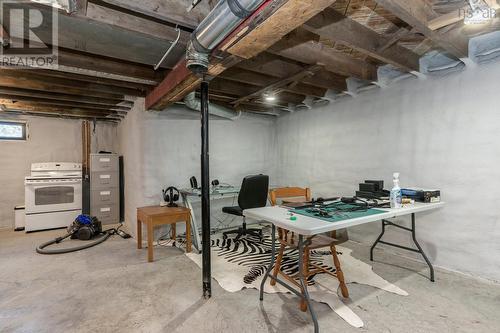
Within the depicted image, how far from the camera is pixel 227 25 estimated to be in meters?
1.52

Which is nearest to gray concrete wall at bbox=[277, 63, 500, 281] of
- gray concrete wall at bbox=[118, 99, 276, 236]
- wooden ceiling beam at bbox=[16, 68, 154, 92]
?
gray concrete wall at bbox=[118, 99, 276, 236]

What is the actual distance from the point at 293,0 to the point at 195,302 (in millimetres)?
2374

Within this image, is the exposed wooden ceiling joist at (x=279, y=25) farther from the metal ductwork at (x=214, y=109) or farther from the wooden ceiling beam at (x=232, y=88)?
the metal ductwork at (x=214, y=109)

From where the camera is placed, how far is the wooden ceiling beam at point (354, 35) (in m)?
1.95

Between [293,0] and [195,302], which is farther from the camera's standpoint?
[195,302]

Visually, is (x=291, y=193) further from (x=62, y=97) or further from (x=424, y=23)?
(x=62, y=97)

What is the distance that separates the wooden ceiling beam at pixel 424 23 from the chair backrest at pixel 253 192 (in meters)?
2.44

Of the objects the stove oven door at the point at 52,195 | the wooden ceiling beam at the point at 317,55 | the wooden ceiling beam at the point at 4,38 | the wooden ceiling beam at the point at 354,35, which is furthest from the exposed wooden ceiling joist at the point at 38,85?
the wooden ceiling beam at the point at 354,35

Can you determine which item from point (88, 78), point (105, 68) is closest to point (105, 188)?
point (88, 78)

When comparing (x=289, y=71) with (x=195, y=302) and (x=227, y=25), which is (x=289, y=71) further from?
(x=195, y=302)

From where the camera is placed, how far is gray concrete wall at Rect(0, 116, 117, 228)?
4879 millimetres

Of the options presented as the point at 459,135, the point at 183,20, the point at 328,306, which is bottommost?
the point at 328,306

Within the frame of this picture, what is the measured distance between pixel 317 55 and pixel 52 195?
516 centimetres

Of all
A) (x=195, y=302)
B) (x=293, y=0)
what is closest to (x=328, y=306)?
(x=195, y=302)
